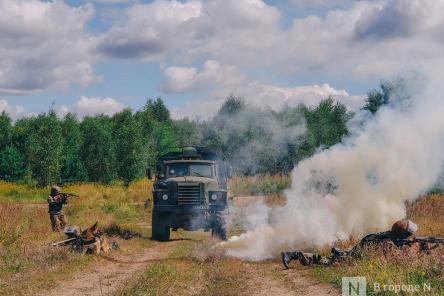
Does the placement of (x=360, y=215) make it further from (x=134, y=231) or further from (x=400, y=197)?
(x=134, y=231)

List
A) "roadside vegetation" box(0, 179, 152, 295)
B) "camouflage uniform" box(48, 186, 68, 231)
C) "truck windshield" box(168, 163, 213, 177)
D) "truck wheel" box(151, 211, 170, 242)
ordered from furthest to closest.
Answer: "truck windshield" box(168, 163, 213, 177) < "camouflage uniform" box(48, 186, 68, 231) < "truck wheel" box(151, 211, 170, 242) < "roadside vegetation" box(0, 179, 152, 295)

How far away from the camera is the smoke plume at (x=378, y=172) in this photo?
48.6 ft

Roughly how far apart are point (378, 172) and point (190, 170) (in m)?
6.17

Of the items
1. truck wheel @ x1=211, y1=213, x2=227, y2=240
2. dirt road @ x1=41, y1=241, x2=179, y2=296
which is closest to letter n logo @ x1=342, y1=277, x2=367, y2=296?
dirt road @ x1=41, y1=241, x2=179, y2=296

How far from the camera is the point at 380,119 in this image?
1539cm

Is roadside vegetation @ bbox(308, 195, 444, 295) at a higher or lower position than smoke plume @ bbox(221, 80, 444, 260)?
lower

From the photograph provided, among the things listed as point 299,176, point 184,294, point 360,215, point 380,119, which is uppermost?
point 380,119

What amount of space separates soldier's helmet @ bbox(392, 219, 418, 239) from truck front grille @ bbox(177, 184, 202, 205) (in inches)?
267

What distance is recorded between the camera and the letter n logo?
27.7ft

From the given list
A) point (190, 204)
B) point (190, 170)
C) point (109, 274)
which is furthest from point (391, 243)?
point (190, 170)

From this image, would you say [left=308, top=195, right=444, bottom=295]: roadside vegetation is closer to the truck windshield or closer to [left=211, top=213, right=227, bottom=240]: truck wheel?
[left=211, top=213, right=227, bottom=240]: truck wheel

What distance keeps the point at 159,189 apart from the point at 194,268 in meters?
5.45

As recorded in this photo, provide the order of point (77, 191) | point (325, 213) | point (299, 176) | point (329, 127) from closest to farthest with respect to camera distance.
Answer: point (325, 213)
point (299, 176)
point (77, 191)
point (329, 127)

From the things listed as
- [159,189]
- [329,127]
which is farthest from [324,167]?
[329,127]
